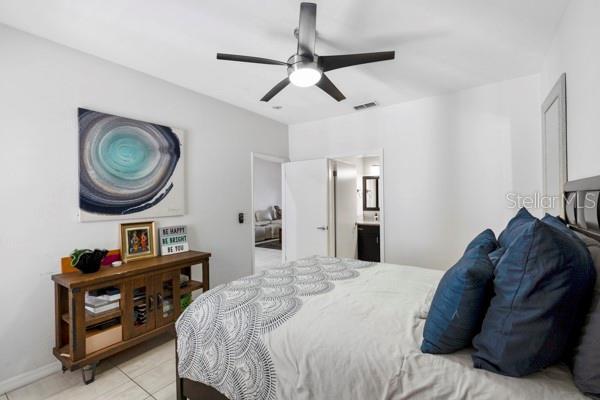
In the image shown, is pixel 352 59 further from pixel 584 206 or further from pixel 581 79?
pixel 584 206

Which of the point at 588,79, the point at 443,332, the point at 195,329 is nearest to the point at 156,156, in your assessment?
the point at 195,329

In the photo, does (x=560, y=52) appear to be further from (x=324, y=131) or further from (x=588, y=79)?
(x=324, y=131)

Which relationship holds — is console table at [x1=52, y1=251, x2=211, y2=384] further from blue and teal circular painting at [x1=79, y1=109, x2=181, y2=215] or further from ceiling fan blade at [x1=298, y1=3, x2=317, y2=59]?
ceiling fan blade at [x1=298, y1=3, x2=317, y2=59]

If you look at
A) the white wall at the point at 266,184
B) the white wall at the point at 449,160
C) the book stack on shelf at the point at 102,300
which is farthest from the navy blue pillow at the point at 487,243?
the white wall at the point at 266,184

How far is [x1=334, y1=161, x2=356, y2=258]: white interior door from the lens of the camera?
4.29m

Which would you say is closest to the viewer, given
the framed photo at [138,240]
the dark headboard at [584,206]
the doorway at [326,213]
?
the dark headboard at [584,206]

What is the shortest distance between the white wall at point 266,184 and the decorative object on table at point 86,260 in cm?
619

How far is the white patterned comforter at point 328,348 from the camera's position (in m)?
0.95

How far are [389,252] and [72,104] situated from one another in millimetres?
3634

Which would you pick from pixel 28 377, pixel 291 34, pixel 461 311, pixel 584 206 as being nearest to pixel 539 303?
pixel 461 311

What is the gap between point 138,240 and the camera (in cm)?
258

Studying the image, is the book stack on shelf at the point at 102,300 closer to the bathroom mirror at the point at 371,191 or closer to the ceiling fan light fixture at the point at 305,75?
the ceiling fan light fixture at the point at 305,75

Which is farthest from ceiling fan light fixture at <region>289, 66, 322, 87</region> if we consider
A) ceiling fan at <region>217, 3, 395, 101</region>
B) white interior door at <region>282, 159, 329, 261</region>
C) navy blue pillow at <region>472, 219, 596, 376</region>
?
white interior door at <region>282, 159, 329, 261</region>

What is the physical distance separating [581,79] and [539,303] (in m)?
1.50
